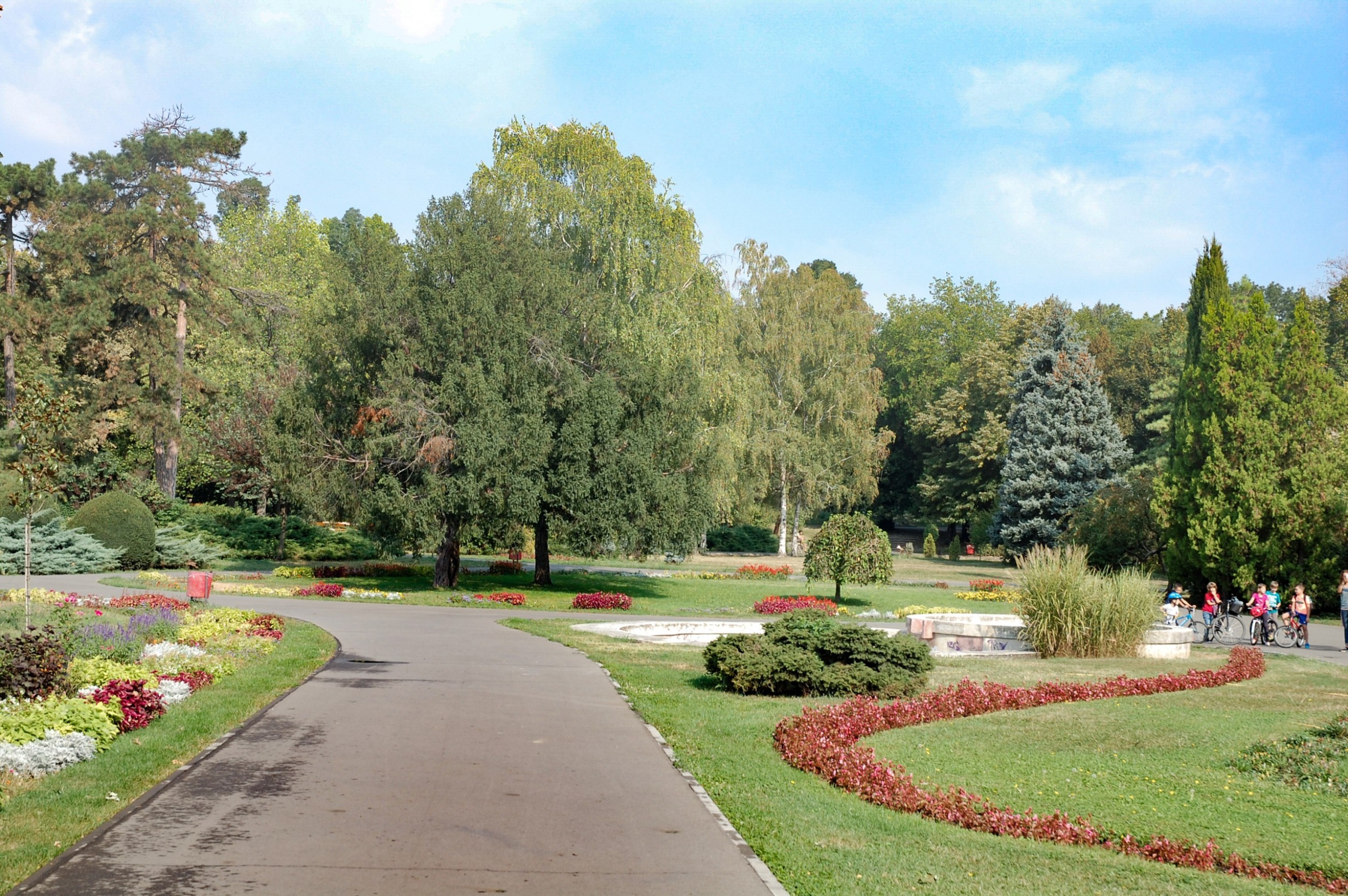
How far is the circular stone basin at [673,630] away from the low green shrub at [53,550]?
17738mm

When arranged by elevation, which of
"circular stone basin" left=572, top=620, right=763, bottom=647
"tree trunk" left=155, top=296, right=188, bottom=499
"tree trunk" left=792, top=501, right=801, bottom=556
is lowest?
"circular stone basin" left=572, top=620, right=763, bottom=647

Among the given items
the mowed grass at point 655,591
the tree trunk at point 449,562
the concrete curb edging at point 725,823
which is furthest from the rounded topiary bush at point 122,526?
the concrete curb edging at point 725,823

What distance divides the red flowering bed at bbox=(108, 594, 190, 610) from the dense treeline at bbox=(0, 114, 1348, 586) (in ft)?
10.3

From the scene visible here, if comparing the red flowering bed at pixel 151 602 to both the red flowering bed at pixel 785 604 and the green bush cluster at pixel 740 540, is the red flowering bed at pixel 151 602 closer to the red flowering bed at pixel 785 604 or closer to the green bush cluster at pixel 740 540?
the red flowering bed at pixel 785 604

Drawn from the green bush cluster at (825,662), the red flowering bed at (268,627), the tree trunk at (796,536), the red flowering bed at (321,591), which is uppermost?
the tree trunk at (796,536)

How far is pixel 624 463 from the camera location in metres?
27.0

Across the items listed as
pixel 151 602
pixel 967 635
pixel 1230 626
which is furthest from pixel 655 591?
pixel 1230 626

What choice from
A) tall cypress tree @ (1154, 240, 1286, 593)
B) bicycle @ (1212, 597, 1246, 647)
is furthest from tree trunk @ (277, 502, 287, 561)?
bicycle @ (1212, 597, 1246, 647)

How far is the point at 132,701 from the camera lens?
960 centimetres

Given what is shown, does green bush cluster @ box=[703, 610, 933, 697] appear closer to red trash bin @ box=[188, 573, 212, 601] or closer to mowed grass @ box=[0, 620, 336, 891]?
mowed grass @ box=[0, 620, 336, 891]

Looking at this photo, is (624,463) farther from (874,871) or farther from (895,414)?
(895,414)

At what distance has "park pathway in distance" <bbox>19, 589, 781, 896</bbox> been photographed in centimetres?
567

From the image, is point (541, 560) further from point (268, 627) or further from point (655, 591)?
point (268, 627)

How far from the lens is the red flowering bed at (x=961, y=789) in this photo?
21.3 feet
